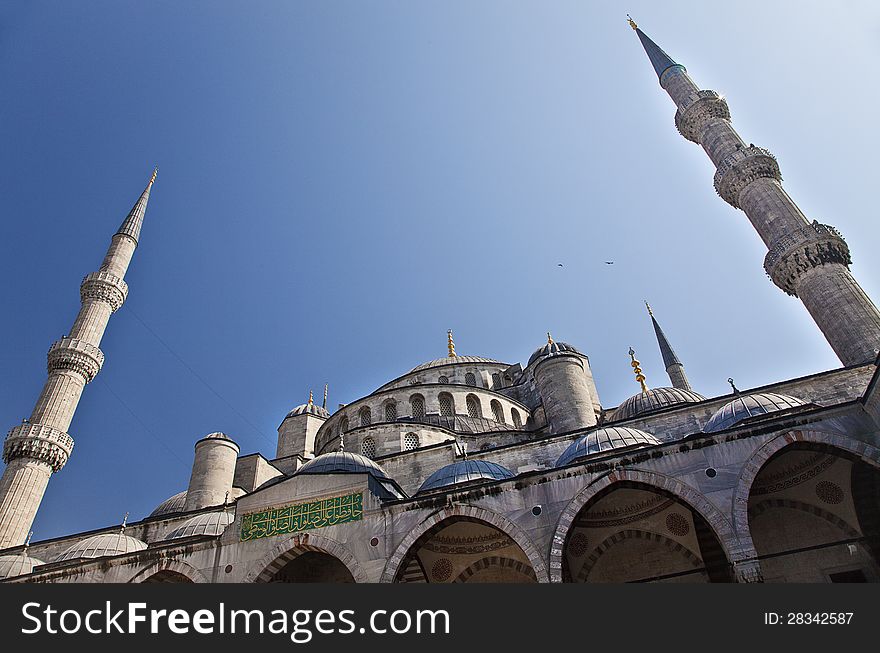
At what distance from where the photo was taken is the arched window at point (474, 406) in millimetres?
19656

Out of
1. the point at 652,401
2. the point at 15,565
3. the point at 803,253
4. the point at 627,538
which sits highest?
the point at 803,253

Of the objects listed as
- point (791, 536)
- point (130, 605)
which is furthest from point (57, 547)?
point (791, 536)

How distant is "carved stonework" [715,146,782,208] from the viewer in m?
18.5

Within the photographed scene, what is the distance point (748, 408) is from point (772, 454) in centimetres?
181

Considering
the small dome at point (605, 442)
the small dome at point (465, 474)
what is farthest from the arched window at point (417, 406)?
the small dome at point (605, 442)

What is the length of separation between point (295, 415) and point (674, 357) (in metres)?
18.7

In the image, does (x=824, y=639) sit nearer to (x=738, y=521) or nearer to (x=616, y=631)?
(x=616, y=631)

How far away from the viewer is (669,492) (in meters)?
9.21

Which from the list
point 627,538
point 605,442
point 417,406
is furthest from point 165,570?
point 417,406

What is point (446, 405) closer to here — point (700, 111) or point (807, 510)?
point (807, 510)

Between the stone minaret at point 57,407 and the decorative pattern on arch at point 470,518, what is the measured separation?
12.7 metres

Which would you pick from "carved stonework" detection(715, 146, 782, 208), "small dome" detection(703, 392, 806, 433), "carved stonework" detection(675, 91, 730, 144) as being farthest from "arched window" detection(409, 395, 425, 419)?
"carved stonework" detection(675, 91, 730, 144)

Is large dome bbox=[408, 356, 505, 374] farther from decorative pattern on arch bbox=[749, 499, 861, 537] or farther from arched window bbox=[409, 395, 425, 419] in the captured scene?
decorative pattern on arch bbox=[749, 499, 861, 537]

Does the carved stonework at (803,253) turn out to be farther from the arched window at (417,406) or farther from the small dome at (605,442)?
the arched window at (417,406)
